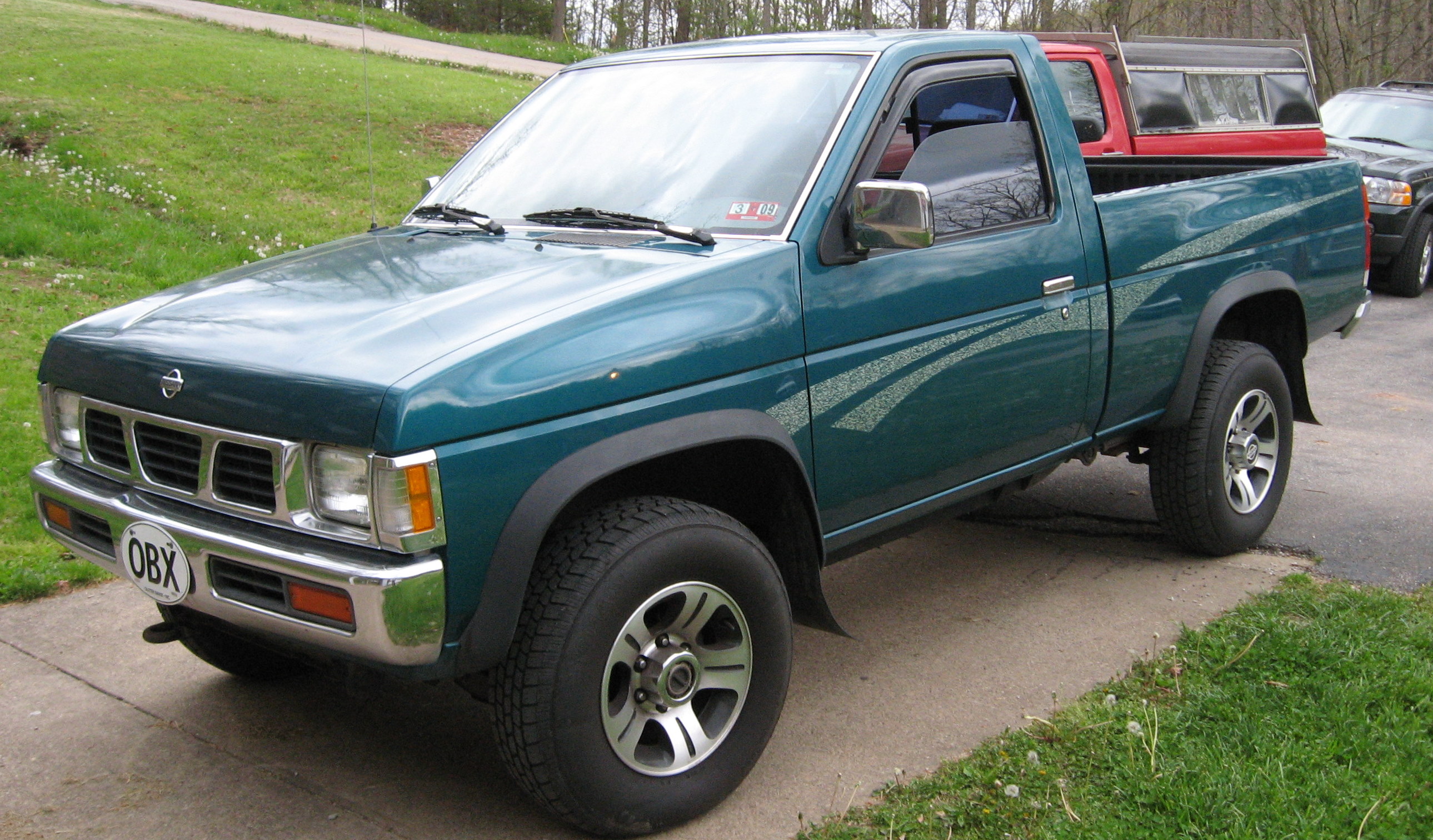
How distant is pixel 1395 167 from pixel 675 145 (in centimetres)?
1052

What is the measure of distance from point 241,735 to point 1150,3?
22.6 meters

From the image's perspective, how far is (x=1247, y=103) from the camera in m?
10.7

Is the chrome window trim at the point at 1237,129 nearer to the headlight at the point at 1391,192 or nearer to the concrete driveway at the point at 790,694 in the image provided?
the headlight at the point at 1391,192

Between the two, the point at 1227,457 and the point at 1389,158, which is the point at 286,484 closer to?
the point at 1227,457

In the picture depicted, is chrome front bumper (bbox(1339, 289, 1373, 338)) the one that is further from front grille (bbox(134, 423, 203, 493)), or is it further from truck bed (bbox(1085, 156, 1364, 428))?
front grille (bbox(134, 423, 203, 493))

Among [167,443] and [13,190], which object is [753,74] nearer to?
[167,443]

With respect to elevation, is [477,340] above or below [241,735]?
above

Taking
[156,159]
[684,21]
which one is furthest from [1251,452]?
[684,21]

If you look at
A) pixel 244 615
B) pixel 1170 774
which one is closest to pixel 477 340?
pixel 244 615

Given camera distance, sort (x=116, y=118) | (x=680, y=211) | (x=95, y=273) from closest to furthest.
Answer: (x=680, y=211) → (x=95, y=273) → (x=116, y=118)

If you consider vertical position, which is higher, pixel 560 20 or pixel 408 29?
pixel 560 20

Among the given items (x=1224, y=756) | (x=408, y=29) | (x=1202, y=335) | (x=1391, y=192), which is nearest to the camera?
(x=1224, y=756)

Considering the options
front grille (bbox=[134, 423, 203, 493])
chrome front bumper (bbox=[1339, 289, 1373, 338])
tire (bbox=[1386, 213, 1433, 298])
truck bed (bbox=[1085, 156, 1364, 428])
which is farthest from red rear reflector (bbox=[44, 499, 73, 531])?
tire (bbox=[1386, 213, 1433, 298])

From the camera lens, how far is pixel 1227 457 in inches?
192
